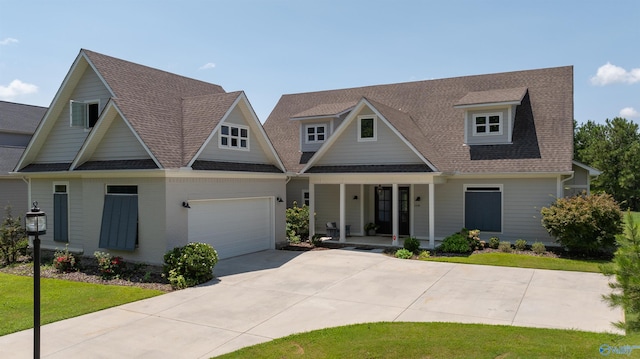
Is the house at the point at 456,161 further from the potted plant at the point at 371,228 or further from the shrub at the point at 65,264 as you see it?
the shrub at the point at 65,264

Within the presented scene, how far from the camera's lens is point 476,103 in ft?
61.0

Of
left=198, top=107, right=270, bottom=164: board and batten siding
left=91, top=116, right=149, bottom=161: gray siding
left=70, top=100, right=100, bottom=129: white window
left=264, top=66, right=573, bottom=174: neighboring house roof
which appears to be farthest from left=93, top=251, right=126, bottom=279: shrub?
left=264, top=66, right=573, bottom=174: neighboring house roof

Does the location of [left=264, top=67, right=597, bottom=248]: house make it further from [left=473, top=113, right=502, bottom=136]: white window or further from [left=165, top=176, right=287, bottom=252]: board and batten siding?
[left=165, top=176, right=287, bottom=252]: board and batten siding

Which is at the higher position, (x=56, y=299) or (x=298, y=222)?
(x=298, y=222)

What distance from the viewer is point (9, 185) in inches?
910

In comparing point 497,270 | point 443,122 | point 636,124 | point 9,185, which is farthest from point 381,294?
point 636,124

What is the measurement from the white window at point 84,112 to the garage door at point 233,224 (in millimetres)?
5522

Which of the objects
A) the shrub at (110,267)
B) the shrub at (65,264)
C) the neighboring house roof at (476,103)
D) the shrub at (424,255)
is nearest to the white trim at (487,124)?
the neighboring house roof at (476,103)

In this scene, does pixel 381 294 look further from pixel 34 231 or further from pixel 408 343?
pixel 34 231

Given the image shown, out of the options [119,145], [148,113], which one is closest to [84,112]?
[119,145]

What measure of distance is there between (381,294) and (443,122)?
39.7 ft

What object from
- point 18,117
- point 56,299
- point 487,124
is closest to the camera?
point 56,299

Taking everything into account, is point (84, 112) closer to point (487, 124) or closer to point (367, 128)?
point (367, 128)

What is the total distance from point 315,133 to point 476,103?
8041 millimetres
